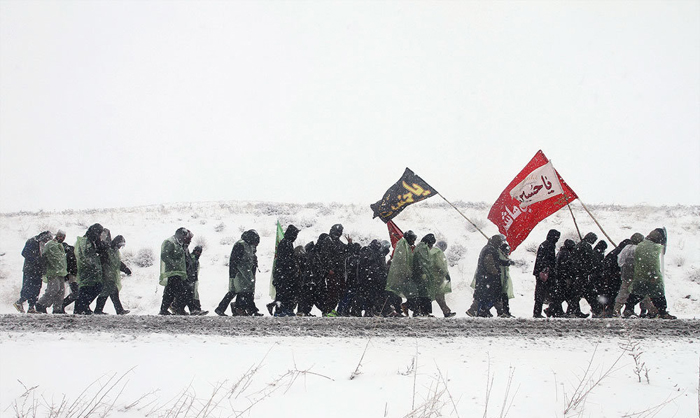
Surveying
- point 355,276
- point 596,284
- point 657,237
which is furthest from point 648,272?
point 355,276

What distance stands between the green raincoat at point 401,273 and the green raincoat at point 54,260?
5.43 meters

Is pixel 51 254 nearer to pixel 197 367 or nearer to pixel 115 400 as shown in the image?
pixel 197 367

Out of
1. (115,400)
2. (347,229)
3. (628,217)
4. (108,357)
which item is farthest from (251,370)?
(628,217)

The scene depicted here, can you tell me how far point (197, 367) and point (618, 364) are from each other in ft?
11.9

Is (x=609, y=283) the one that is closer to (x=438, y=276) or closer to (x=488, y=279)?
(x=488, y=279)

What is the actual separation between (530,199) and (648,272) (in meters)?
2.16

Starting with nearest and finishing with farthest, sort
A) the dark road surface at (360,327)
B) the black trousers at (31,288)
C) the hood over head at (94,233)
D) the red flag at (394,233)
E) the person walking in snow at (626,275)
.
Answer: the dark road surface at (360,327)
the person walking in snow at (626,275)
the hood over head at (94,233)
the black trousers at (31,288)
the red flag at (394,233)

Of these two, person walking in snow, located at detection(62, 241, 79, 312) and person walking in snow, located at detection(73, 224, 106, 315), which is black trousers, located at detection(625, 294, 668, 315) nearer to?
person walking in snow, located at detection(73, 224, 106, 315)

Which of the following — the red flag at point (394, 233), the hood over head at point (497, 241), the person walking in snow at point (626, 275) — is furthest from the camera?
the red flag at point (394, 233)

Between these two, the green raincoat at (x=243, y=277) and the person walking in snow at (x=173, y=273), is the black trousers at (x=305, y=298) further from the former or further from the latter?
the person walking in snow at (x=173, y=273)

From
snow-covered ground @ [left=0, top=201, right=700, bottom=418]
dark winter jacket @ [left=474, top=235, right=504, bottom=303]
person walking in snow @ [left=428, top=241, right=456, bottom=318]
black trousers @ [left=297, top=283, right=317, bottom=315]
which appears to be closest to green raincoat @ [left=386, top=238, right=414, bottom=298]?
person walking in snow @ [left=428, top=241, right=456, bottom=318]

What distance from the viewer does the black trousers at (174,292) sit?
8.38m

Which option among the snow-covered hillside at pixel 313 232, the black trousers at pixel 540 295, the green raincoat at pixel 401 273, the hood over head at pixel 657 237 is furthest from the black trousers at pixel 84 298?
the hood over head at pixel 657 237

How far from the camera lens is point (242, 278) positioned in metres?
8.72
